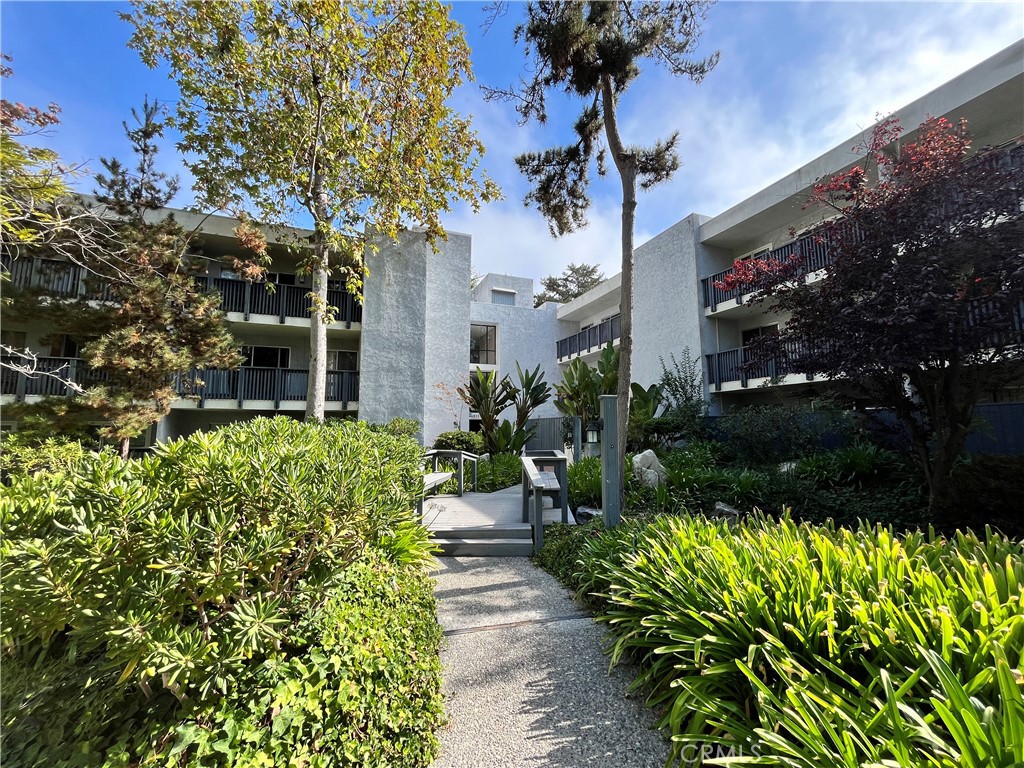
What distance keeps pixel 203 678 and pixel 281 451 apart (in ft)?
3.44

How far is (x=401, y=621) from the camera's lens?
2.69 m

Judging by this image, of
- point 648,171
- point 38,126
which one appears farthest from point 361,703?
point 648,171

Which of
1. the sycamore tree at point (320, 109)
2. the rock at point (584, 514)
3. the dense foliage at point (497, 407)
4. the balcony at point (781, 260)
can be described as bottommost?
the rock at point (584, 514)

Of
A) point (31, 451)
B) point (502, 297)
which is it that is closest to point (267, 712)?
point (31, 451)

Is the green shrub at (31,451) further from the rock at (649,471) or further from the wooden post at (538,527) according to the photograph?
the rock at (649,471)

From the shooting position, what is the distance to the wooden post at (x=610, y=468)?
5.20 m

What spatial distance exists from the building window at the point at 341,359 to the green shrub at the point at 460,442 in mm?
4107

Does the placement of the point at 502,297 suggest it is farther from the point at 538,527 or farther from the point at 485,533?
the point at 538,527

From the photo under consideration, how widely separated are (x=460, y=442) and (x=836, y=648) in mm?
11394

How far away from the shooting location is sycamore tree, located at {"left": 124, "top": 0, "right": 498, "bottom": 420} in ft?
26.7

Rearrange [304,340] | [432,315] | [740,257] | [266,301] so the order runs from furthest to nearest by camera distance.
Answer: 1. [432,315]
2. [740,257]
3. [304,340]
4. [266,301]

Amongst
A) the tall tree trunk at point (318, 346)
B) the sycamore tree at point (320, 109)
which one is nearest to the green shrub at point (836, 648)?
the tall tree trunk at point (318, 346)

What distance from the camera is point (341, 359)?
14305 mm

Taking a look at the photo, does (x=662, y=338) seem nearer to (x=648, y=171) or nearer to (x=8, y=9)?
(x=648, y=171)
